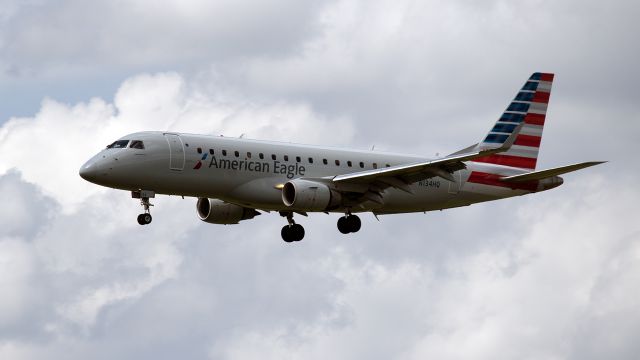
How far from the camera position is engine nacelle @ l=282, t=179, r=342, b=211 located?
67.4 meters

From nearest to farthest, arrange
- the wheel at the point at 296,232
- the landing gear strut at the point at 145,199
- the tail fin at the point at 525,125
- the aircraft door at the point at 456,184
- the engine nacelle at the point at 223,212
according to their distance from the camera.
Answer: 1. the landing gear strut at the point at 145,199
2. the engine nacelle at the point at 223,212
3. the wheel at the point at 296,232
4. the aircraft door at the point at 456,184
5. the tail fin at the point at 525,125

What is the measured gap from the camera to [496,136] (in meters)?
77.6

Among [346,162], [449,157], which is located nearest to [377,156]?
[346,162]

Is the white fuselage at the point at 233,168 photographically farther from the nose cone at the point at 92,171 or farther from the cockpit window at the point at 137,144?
the cockpit window at the point at 137,144

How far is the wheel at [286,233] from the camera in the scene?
73688 mm

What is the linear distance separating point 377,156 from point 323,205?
5.89 metres

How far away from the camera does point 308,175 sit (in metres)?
69.4

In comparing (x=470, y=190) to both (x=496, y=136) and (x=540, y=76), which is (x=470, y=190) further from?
(x=540, y=76)

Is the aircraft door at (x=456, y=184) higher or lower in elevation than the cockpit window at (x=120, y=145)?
lower

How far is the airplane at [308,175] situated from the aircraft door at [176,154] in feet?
0.16

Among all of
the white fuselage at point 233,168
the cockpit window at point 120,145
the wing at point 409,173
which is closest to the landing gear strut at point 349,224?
the white fuselage at point 233,168

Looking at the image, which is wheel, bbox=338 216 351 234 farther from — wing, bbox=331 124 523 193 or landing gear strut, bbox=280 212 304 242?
landing gear strut, bbox=280 212 304 242

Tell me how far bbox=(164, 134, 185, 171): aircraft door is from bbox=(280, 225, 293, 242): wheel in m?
9.94

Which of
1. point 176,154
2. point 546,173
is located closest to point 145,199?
point 176,154
